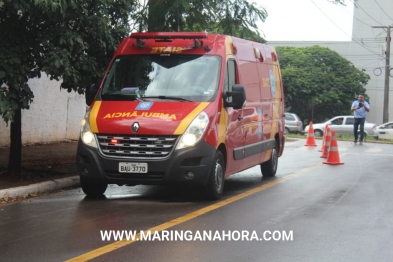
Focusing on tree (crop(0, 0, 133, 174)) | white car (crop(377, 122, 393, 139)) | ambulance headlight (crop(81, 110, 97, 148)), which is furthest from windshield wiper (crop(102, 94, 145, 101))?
white car (crop(377, 122, 393, 139))

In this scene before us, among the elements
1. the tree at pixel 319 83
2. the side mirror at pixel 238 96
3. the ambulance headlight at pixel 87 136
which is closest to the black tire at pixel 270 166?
the side mirror at pixel 238 96

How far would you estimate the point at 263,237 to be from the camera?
698 cm

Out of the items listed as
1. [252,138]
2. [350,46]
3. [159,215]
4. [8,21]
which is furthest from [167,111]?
[350,46]

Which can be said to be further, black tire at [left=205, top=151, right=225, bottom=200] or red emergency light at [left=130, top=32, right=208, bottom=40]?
red emergency light at [left=130, top=32, right=208, bottom=40]

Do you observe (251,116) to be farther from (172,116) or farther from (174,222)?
(174,222)

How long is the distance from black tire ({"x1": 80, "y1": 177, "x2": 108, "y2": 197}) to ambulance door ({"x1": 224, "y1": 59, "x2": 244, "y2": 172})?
200 cm

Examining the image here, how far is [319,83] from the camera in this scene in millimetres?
54969

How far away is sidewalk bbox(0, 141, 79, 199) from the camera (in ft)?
33.6

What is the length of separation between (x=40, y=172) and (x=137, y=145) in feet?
11.9

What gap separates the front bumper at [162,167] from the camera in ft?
29.1

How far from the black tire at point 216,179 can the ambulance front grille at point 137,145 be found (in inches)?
31.3

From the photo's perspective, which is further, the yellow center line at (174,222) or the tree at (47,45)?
the tree at (47,45)

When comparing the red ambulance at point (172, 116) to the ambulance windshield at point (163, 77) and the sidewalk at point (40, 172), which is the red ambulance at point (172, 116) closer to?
the ambulance windshield at point (163, 77)

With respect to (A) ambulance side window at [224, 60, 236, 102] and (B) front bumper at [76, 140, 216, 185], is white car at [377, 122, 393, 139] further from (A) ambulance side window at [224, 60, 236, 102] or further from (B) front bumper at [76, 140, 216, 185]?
(B) front bumper at [76, 140, 216, 185]
